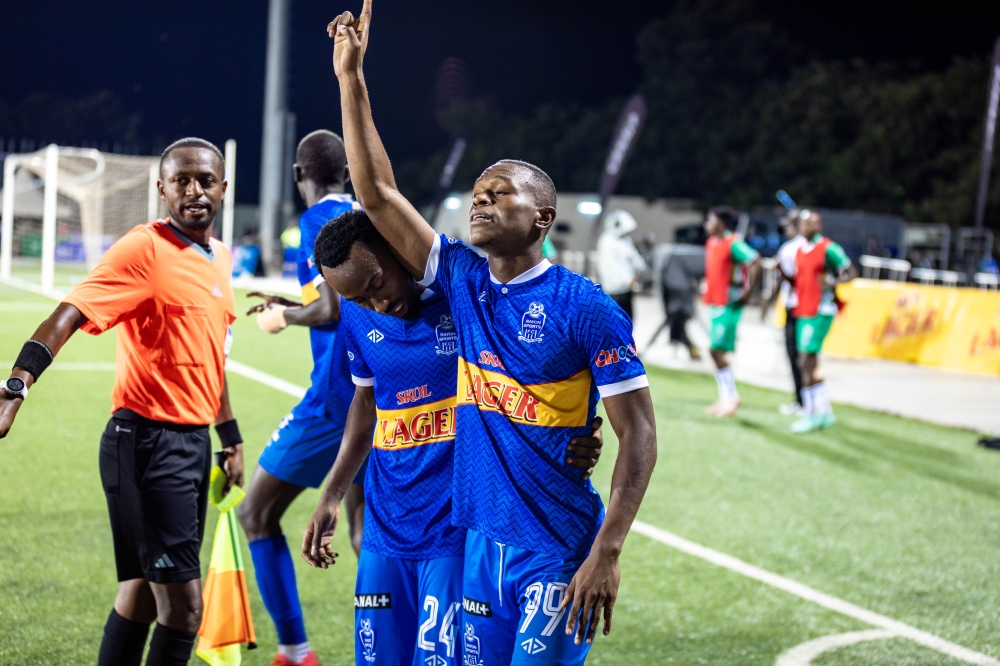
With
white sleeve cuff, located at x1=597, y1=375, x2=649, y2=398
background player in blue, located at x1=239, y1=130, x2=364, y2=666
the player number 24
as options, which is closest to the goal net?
background player in blue, located at x1=239, y1=130, x2=364, y2=666

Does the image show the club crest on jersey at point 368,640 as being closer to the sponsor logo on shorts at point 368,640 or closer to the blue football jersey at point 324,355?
the sponsor logo on shorts at point 368,640

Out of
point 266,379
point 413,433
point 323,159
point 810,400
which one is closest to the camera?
point 413,433

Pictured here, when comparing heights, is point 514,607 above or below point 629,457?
below

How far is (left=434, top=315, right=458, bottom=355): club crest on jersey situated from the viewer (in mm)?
3010

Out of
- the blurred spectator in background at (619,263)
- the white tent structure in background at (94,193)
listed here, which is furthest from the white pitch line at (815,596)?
the white tent structure in background at (94,193)

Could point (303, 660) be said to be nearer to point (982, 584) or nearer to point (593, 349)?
point (593, 349)

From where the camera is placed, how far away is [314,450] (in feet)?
13.9

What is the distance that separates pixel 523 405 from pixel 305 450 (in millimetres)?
1794

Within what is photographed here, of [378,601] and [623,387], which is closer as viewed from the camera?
[623,387]

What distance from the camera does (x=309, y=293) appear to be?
4273 mm

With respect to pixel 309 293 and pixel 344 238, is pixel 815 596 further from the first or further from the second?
pixel 344 238

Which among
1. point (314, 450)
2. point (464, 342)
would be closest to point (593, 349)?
point (464, 342)

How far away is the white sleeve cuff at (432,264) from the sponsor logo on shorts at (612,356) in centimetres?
60

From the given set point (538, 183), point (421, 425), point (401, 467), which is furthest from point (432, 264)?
point (401, 467)
